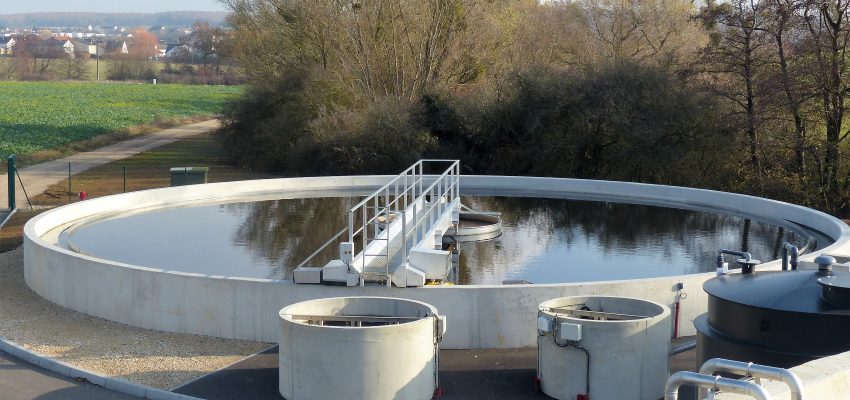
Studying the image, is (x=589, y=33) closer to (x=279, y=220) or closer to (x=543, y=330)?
(x=279, y=220)

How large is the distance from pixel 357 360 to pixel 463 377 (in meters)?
1.55

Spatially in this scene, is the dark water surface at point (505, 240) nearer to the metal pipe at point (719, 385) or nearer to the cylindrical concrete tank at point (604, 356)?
the cylindrical concrete tank at point (604, 356)

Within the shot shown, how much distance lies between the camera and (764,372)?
457 centimetres

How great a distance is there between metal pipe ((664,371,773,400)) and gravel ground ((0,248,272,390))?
5169mm

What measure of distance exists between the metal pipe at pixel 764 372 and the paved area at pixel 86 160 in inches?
815

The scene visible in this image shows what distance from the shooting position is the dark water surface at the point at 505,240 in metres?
12.3

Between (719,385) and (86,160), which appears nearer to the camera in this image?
(719,385)

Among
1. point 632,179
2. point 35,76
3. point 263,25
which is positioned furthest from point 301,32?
point 35,76

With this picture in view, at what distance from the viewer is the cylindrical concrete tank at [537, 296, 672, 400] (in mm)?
7391

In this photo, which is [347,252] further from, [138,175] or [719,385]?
[138,175]

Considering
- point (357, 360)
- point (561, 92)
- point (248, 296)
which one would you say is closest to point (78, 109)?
point (561, 92)

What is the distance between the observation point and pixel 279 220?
16688mm

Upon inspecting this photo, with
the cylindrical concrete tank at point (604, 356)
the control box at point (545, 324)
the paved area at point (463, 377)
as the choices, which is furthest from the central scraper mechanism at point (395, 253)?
the cylindrical concrete tank at point (604, 356)

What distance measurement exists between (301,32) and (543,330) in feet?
87.1
